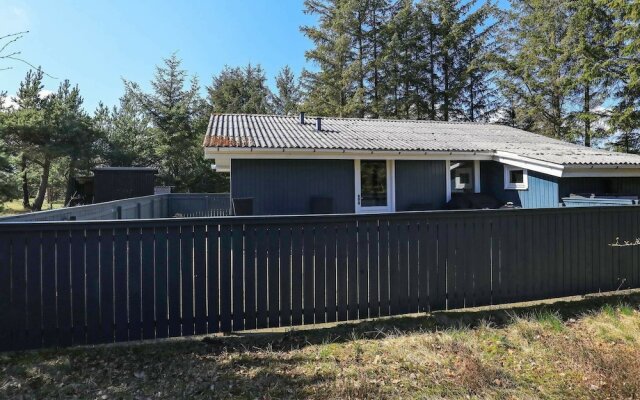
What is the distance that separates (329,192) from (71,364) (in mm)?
7907

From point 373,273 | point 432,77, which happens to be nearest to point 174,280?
point 373,273

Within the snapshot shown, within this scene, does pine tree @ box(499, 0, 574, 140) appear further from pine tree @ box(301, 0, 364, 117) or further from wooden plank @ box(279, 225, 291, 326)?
wooden plank @ box(279, 225, 291, 326)

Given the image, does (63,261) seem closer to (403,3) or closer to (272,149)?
(272,149)

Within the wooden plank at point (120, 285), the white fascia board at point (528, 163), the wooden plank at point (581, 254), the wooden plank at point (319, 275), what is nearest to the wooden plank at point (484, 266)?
the wooden plank at point (581, 254)

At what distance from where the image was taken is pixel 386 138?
12.3m

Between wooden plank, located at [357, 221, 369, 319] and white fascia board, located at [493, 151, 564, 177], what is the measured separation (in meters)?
7.76

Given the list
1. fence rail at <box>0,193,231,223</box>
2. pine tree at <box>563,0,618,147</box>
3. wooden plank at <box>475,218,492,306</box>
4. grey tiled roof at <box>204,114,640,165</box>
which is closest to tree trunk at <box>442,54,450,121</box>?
pine tree at <box>563,0,618,147</box>

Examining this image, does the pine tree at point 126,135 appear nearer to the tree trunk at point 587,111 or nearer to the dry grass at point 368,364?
the dry grass at point 368,364

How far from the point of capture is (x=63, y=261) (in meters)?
3.92

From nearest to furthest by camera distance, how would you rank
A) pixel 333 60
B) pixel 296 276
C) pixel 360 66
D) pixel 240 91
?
1. pixel 296 276
2. pixel 360 66
3. pixel 333 60
4. pixel 240 91

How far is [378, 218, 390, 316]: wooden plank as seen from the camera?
188 inches

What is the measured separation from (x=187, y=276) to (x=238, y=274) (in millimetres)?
549

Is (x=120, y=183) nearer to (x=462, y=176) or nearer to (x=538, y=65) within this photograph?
(x=462, y=176)

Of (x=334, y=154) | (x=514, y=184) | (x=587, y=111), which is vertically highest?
(x=587, y=111)
